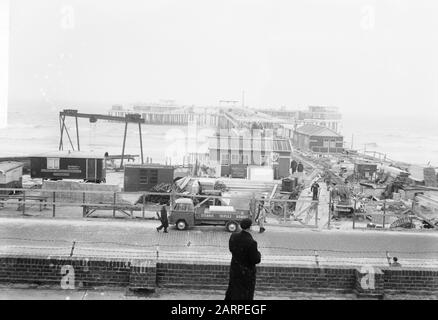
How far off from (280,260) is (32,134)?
83549 millimetres

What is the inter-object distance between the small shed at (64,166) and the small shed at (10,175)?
158 cm

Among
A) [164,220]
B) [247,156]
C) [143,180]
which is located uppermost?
[247,156]

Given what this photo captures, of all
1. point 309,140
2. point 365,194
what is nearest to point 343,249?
point 365,194

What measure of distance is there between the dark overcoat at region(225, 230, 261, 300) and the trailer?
6715 millimetres

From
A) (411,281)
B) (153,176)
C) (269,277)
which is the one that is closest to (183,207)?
(269,277)

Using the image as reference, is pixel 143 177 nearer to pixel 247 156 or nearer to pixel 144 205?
pixel 144 205

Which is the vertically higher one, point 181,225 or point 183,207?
point 183,207

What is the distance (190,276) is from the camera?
25.2 feet

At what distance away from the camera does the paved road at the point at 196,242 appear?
9.99 metres

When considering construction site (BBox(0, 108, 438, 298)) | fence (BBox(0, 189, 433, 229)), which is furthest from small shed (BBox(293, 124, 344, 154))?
fence (BBox(0, 189, 433, 229))

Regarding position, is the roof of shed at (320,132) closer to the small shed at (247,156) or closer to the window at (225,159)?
the small shed at (247,156)

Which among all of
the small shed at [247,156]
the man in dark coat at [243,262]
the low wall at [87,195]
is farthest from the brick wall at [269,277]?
the small shed at [247,156]

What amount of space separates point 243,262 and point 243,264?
0.03 m

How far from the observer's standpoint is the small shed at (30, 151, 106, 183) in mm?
21172
